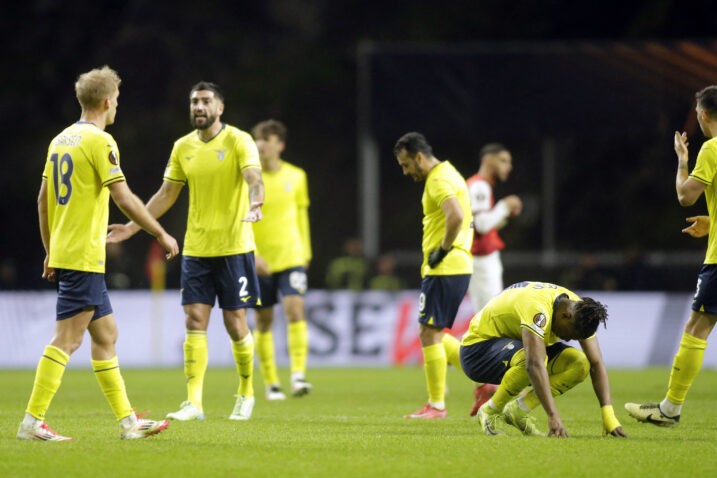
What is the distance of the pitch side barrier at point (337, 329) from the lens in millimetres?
15461

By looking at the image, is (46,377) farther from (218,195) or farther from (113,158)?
(218,195)

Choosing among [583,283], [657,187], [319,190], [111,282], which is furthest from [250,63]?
[583,283]

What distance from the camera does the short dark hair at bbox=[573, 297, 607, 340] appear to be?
20.6 feet

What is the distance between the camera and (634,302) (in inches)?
611

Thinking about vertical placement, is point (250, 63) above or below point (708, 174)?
above

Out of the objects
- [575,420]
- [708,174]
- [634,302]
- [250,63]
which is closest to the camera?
[708,174]

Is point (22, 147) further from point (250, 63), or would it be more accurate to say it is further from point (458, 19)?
point (458, 19)

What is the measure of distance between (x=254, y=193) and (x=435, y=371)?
200 cm

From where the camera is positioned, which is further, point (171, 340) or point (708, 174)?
point (171, 340)

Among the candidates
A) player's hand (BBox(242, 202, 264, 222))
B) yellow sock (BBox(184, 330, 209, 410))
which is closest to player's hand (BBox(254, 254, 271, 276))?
yellow sock (BBox(184, 330, 209, 410))

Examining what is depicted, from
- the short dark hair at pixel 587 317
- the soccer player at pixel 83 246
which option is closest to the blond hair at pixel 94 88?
the soccer player at pixel 83 246

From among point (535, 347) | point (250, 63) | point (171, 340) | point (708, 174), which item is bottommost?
point (171, 340)

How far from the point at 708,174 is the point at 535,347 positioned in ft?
5.78

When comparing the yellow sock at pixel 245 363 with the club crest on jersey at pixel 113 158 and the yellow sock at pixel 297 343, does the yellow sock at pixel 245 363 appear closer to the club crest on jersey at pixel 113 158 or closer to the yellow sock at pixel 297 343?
the club crest on jersey at pixel 113 158
